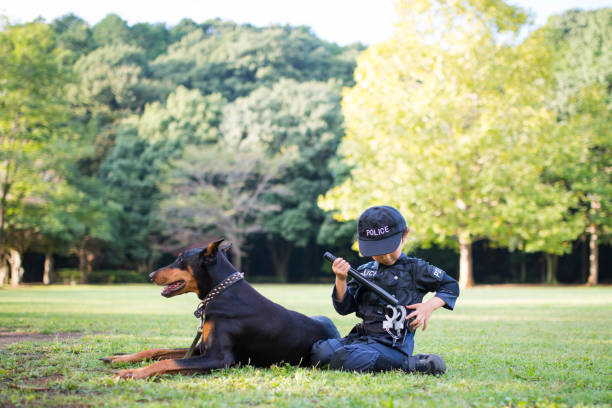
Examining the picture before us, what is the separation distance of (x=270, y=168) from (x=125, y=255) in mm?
12015

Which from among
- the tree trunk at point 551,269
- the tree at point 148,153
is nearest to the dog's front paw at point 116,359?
the tree at point 148,153

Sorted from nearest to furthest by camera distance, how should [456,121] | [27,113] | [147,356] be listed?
[147,356] < [456,121] < [27,113]

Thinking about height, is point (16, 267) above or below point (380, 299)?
below

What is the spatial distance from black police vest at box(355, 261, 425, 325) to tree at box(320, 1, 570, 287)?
19973 millimetres

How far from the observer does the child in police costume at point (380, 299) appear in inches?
177

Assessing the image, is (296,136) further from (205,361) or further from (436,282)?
(205,361)

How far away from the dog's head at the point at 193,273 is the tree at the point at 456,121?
2037 cm

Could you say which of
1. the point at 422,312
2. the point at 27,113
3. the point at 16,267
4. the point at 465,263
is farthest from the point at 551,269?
the point at 422,312

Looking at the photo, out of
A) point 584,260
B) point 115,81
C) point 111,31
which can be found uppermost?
point 111,31

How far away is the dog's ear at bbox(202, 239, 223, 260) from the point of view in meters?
4.55

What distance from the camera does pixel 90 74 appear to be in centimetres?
4291

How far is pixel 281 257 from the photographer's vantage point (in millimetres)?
42625

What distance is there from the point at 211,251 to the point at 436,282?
180 centimetres

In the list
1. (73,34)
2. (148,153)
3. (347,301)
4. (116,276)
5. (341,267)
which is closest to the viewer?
(341,267)
